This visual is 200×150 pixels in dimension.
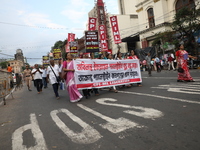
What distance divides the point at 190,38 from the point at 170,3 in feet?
32.6

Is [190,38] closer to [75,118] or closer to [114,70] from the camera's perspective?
[114,70]

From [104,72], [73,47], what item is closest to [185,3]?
[73,47]

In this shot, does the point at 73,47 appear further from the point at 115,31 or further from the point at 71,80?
the point at 71,80

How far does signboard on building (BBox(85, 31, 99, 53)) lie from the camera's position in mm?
14241

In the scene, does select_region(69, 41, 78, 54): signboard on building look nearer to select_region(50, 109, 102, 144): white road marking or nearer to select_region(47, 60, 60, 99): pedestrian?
select_region(47, 60, 60, 99): pedestrian

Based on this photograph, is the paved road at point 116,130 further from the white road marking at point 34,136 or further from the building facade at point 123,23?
the building facade at point 123,23

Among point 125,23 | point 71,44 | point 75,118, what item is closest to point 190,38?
point 71,44

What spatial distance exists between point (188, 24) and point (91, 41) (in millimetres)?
9471

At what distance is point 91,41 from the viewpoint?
14414 mm

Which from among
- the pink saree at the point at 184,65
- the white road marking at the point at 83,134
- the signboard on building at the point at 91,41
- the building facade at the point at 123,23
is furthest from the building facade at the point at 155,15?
the white road marking at the point at 83,134

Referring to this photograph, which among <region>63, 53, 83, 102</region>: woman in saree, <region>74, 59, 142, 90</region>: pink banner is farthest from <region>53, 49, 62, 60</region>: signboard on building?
<region>63, 53, 83, 102</region>: woman in saree

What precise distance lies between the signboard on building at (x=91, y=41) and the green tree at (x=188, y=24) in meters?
7.77

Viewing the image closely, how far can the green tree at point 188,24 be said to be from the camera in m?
15.1

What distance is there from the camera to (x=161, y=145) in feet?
8.08
